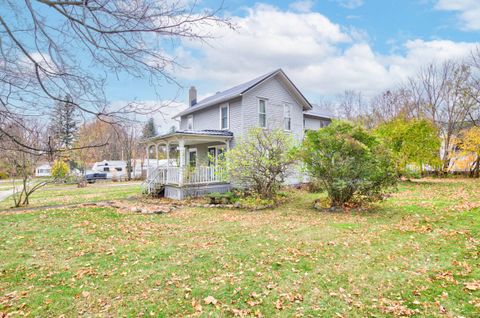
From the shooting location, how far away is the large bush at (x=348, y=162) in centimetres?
930

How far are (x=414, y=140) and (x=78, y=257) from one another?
1844cm

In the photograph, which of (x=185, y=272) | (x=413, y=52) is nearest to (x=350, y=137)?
(x=185, y=272)

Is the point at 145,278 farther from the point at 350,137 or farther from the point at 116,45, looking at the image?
the point at 350,137

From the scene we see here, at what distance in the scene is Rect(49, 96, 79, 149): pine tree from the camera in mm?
3494

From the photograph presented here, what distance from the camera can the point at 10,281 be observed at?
4430 mm

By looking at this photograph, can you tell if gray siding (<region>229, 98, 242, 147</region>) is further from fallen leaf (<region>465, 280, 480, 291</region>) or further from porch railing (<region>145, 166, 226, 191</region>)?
fallen leaf (<region>465, 280, 480, 291</region>)

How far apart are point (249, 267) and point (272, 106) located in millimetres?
12780

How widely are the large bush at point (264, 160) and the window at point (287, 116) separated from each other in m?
4.92

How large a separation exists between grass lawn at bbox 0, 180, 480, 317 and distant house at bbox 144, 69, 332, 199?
5.83m

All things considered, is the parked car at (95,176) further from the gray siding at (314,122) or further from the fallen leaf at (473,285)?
the fallen leaf at (473,285)

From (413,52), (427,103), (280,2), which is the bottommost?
(280,2)

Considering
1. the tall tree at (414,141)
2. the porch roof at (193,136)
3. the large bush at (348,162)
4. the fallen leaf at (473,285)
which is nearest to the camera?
the fallen leaf at (473,285)

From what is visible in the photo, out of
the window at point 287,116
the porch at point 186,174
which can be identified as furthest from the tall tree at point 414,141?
the porch at point 186,174

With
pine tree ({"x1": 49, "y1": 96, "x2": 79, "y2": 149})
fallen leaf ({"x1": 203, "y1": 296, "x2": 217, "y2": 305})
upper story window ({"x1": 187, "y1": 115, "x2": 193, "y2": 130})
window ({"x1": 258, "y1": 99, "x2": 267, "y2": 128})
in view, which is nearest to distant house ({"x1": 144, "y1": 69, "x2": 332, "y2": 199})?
window ({"x1": 258, "y1": 99, "x2": 267, "y2": 128})
